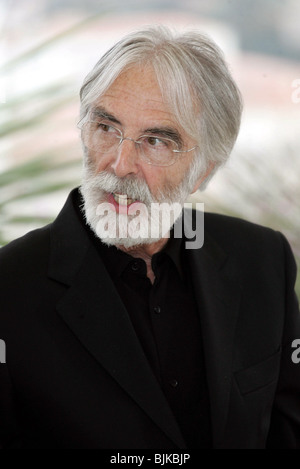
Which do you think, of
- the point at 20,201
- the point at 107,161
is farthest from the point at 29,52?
the point at 107,161

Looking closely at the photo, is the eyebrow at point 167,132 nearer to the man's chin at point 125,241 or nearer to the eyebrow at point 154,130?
the eyebrow at point 154,130

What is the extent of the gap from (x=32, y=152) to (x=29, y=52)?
27cm

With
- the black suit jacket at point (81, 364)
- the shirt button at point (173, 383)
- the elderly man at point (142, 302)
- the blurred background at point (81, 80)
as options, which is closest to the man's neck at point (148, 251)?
the elderly man at point (142, 302)

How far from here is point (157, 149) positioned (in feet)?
4.36

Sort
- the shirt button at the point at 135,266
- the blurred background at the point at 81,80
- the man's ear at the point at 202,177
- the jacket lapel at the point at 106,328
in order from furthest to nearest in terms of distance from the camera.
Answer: the blurred background at the point at 81,80, the man's ear at the point at 202,177, the shirt button at the point at 135,266, the jacket lapel at the point at 106,328

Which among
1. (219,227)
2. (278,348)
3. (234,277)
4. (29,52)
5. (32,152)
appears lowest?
(278,348)

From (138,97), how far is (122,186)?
18cm

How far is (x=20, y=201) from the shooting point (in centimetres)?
166

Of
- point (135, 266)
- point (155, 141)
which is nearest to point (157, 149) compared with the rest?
point (155, 141)

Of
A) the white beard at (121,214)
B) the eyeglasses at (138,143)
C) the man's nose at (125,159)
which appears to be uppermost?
the eyeglasses at (138,143)

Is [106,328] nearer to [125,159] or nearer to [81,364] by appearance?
A: [81,364]

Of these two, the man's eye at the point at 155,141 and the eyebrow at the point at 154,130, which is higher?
the eyebrow at the point at 154,130

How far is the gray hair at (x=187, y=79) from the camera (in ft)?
4.26
